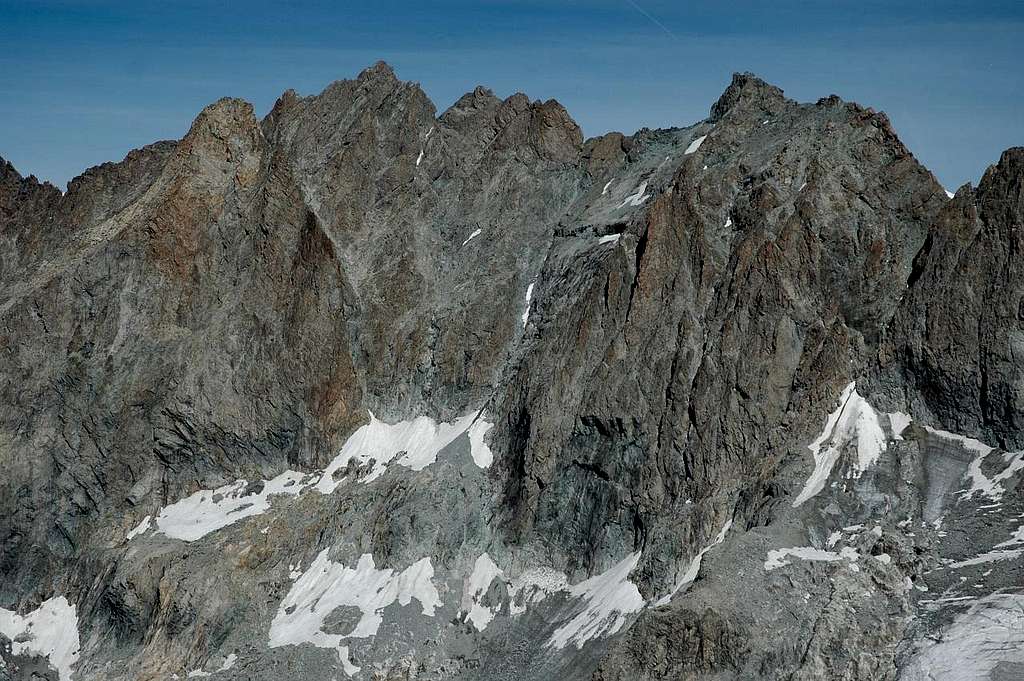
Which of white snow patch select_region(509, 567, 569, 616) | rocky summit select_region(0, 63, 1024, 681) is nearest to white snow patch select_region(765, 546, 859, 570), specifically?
rocky summit select_region(0, 63, 1024, 681)

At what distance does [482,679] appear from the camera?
49094mm

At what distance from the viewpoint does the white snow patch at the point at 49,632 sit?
5901 centimetres

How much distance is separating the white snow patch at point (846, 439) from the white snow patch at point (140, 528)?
35170 mm

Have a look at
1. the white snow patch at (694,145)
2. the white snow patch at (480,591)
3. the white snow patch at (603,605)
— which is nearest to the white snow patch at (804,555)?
the white snow patch at (603,605)

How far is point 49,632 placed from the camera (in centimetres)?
6141

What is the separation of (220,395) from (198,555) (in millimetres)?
10095

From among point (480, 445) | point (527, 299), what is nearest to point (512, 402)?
point (480, 445)

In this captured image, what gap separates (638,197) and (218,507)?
29.0 meters

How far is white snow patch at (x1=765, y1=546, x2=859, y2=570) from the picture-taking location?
4459cm

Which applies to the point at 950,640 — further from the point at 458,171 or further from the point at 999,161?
the point at 458,171

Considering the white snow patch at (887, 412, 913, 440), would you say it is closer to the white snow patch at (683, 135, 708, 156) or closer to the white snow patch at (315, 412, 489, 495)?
the white snow patch at (315, 412, 489, 495)

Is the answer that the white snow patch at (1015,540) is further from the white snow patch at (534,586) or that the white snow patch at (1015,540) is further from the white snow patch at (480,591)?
the white snow patch at (480,591)

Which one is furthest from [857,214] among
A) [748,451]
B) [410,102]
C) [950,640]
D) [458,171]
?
[410,102]

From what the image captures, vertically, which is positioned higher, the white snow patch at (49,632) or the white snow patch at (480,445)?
the white snow patch at (480,445)
